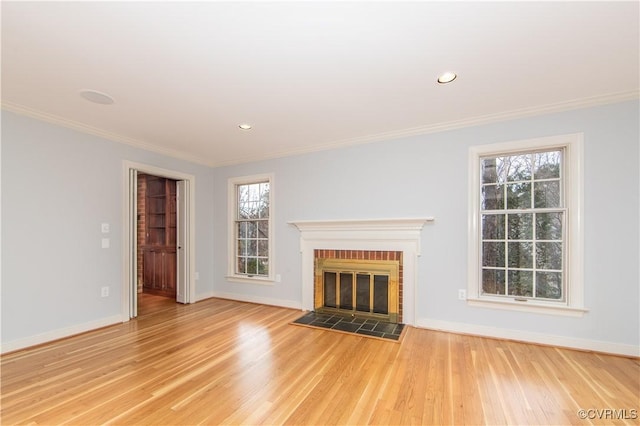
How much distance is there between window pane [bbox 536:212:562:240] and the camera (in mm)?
2928

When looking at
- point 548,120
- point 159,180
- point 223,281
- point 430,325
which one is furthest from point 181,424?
point 159,180

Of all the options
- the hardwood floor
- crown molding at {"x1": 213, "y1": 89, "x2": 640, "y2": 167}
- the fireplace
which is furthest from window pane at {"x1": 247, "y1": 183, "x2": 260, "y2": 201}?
the hardwood floor

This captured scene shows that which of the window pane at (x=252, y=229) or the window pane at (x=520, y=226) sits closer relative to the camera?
the window pane at (x=520, y=226)

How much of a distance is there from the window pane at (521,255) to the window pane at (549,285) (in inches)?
6.1

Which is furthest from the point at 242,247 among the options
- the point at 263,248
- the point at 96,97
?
the point at 96,97

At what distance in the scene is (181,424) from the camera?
1.71 meters

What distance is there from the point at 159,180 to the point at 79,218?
7.04 feet

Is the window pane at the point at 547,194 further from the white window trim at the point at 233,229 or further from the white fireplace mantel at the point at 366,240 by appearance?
the white window trim at the point at 233,229

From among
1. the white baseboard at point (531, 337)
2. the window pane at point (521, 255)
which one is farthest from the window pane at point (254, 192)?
the window pane at point (521, 255)

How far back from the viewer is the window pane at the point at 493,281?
3141mm

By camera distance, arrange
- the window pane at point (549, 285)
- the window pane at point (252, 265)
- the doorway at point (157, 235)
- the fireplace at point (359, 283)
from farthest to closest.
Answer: the doorway at point (157, 235) → the window pane at point (252, 265) → the fireplace at point (359, 283) → the window pane at point (549, 285)

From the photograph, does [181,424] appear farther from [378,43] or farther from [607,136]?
[607,136]

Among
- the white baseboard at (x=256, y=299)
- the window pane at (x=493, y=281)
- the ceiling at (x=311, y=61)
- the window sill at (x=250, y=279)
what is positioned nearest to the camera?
the ceiling at (x=311, y=61)

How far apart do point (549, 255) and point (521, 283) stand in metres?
0.40
